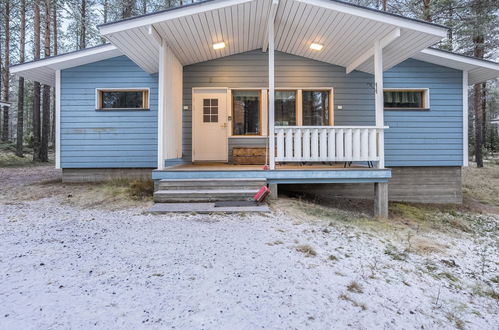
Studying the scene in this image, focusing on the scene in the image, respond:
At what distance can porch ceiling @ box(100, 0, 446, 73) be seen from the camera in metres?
4.13

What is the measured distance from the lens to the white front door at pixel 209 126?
6355 millimetres

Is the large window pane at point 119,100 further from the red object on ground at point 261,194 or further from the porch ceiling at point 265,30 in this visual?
the red object on ground at point 261,194

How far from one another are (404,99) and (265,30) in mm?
3653

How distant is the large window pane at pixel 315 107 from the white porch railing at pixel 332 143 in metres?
1.90

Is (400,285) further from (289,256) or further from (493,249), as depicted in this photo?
(493,249)

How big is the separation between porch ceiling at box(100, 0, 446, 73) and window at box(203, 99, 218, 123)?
101 cm

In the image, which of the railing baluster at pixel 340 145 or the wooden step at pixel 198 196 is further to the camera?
the railing baluster at pixel 340 145

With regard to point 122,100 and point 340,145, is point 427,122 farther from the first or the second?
point 122,100

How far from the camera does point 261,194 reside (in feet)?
13.1

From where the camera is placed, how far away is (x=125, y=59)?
6.07 metres

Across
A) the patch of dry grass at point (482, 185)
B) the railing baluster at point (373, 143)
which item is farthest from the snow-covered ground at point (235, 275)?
the patch of dry grass at point (482, 185)

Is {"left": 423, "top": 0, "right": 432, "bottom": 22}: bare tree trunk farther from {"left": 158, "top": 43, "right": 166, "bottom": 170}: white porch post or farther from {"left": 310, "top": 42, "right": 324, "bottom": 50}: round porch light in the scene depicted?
{"left": 158, "top": 43, "right": 166, "bottom": 170}: white porch post


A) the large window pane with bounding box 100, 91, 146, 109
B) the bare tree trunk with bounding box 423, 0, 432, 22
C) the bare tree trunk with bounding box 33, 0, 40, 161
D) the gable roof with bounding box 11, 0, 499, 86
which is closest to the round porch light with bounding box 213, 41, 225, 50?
the gable roof with bounding box 11, 0, 499, 86

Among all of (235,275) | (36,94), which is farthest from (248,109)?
(36,94)
